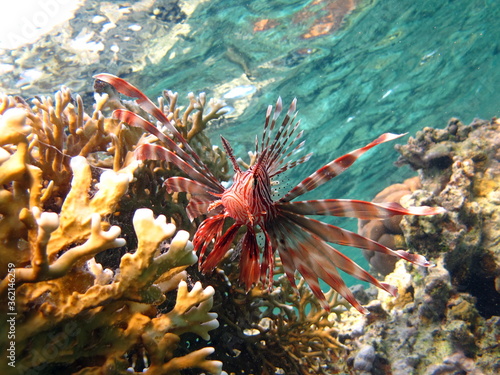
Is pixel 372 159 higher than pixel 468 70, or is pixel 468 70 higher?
pixel 468 70

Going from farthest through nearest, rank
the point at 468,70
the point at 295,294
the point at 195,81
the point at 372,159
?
the point at 372,159 → the point at 468,70 → the point at 195,81 → the point at 295,294

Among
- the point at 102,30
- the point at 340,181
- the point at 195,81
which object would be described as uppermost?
the point at 102,30

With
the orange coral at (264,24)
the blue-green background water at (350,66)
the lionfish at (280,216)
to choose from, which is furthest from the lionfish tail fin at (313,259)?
the orange coral at (264,24)

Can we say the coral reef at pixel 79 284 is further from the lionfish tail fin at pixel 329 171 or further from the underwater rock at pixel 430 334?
the underwater rock at pixel 430 334

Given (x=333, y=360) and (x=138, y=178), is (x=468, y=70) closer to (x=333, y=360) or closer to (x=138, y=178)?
(x=333, y=360)

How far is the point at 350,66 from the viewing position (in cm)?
1051

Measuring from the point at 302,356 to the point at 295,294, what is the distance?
22.1 inches

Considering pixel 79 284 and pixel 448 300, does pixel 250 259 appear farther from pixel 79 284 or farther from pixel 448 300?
pixel 448 300

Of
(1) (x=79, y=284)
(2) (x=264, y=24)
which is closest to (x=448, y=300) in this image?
(1) (x=79, y=284)

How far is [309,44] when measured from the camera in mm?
9102

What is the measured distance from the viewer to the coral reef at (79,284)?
1198 mm

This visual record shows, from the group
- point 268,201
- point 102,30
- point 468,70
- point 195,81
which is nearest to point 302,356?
point 268,201

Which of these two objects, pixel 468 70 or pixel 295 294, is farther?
pixel 468 70

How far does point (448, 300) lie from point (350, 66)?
29.3ft
